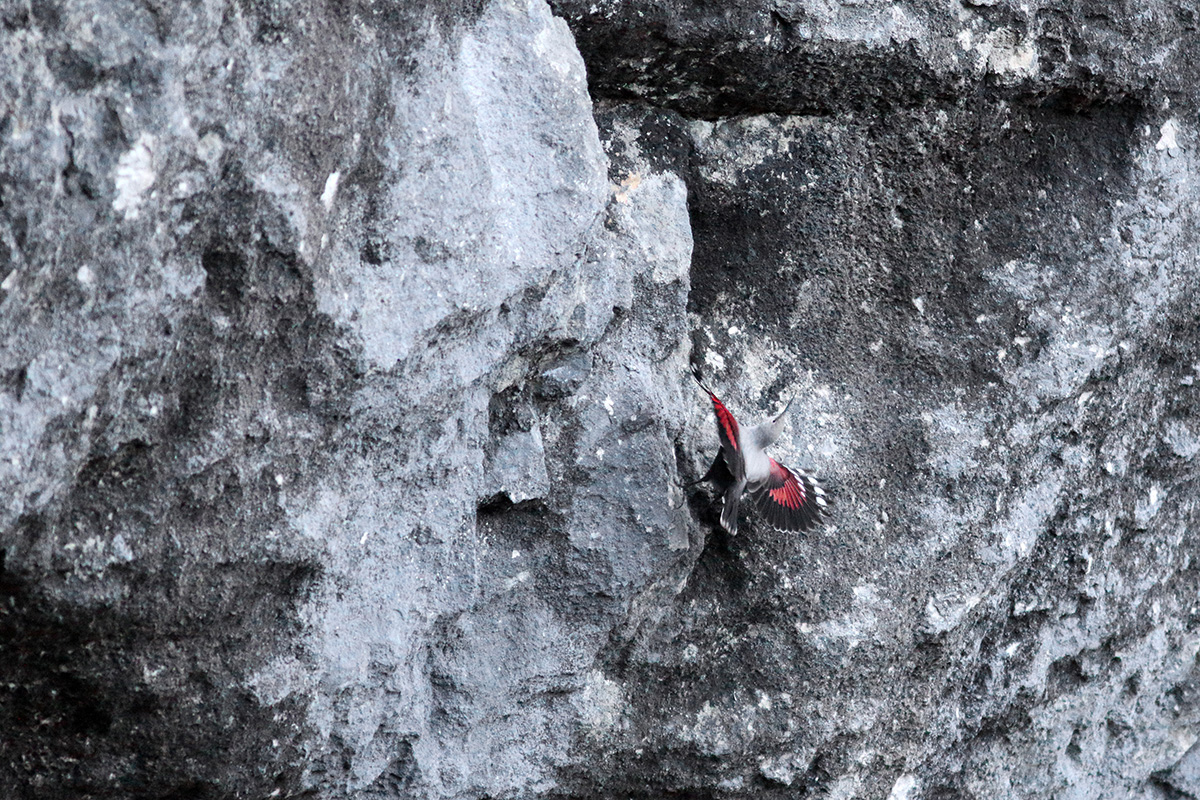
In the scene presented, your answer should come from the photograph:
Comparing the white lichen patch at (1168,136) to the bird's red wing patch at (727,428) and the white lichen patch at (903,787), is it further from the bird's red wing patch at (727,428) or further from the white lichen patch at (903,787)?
the white lichen patch at (903,787)

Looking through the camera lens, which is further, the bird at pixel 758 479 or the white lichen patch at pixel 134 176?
the bird at pixel 758 479

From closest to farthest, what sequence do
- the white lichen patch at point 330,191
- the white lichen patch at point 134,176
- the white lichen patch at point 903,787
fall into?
the white lichen patch at point 134,176 → the white lichen patch at point 330,191 → the white lichen patch at point 903,787

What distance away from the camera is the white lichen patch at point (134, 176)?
1.10m

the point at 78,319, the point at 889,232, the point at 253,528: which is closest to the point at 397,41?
the point at 78,319

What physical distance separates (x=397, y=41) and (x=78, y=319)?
1.65 ft

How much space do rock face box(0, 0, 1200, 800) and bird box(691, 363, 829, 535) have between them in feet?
0.20

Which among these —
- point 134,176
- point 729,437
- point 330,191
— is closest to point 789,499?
point 729,437

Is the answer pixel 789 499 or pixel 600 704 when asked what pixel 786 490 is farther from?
pixel 600 704

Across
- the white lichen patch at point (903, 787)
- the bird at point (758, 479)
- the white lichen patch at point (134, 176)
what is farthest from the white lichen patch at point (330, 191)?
the white lichen patch at point (903, 787)

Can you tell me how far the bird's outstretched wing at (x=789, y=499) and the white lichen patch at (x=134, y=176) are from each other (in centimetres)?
96

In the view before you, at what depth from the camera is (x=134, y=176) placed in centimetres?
111

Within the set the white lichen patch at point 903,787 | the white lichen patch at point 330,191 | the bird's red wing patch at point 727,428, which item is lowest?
the white lichen patch at point 903,787

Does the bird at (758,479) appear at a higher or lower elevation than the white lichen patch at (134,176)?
higher


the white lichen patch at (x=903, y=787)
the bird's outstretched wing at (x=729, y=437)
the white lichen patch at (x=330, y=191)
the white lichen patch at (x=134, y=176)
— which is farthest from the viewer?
the white lichen patch at (x=903, y=787)
